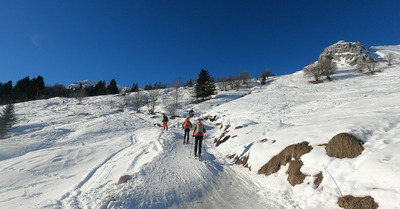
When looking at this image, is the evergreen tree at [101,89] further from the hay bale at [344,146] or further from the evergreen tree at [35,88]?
the hay bale at [344,146]

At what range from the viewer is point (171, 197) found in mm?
5004

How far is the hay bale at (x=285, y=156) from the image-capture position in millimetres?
6370

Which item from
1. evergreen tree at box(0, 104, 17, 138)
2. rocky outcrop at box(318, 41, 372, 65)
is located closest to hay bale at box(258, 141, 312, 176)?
evergreen tree at box(0, 104, 17, 138)

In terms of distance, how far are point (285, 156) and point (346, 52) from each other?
14970 centimetres

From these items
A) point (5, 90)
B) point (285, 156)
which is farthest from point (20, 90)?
point (285, 156)

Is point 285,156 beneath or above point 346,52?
beneath

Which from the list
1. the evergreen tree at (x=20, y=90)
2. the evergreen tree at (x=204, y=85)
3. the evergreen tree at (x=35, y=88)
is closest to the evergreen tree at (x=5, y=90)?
the evergreen tree at (x=20, y=90)

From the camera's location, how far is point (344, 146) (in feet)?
18.0

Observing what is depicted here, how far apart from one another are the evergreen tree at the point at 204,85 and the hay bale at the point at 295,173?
146ft

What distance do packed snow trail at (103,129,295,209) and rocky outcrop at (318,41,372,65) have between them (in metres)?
123

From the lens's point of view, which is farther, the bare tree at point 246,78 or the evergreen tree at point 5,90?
the evergreen tree at point 5,90

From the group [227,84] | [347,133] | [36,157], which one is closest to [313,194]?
[347,133]

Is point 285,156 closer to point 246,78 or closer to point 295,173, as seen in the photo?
point 295,173

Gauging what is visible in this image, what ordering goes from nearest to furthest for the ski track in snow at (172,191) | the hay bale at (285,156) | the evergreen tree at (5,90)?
the ski track in snow at (172,191)
the hay bale at (285,156)
the evergreen tree at (5,90)
